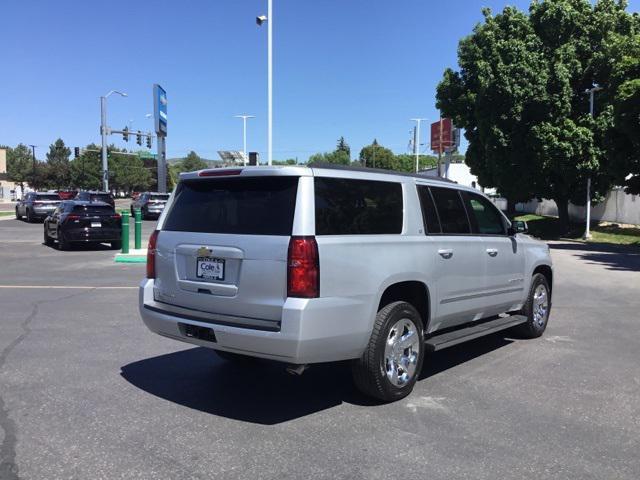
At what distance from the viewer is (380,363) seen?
462 centimetres

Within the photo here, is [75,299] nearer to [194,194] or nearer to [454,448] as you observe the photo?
[194,194]

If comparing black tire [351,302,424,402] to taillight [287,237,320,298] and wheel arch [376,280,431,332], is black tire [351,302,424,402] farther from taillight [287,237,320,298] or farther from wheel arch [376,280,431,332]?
taillight [287,237,320,298]

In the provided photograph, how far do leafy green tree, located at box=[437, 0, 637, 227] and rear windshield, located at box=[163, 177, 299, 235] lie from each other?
23833mm

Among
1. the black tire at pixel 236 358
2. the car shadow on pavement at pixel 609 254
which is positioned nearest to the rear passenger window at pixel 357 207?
the black tire at pixel 236 358

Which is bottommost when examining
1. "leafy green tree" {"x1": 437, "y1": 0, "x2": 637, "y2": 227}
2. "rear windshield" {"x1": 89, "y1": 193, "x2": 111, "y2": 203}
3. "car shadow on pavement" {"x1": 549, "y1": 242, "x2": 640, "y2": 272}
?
"car shadow on pavement" {"x1": 549, "y1": 242, "x2": 640, "y2": 272}

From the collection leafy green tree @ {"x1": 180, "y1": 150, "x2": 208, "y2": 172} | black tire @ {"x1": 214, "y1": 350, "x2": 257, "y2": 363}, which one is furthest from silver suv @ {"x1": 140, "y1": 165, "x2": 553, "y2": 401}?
leafy green tree @ {"x1": 180, "y1": 150, "x2": 208, "y2": 172}

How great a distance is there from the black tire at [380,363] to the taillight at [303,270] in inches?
29.1

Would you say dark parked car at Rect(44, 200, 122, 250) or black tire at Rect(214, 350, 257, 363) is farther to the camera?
dark parked car at Rect(44, 200, 122, 250)

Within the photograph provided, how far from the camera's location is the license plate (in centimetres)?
451

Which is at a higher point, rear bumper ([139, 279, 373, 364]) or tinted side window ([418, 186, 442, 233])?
tinted side window ([418, 186, 442, 233])

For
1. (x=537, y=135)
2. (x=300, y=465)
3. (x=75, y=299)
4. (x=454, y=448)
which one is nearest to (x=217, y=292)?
(x=300, y=465)

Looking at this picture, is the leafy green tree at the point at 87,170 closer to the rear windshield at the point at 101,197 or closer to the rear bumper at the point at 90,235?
the rear windshield at the point at 101,197

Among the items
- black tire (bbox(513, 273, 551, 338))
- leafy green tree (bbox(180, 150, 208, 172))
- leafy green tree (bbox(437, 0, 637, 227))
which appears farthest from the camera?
leafy green tree (bbox(180, 150, 208, 172))

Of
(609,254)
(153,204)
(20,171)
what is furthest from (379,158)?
(609,254)
